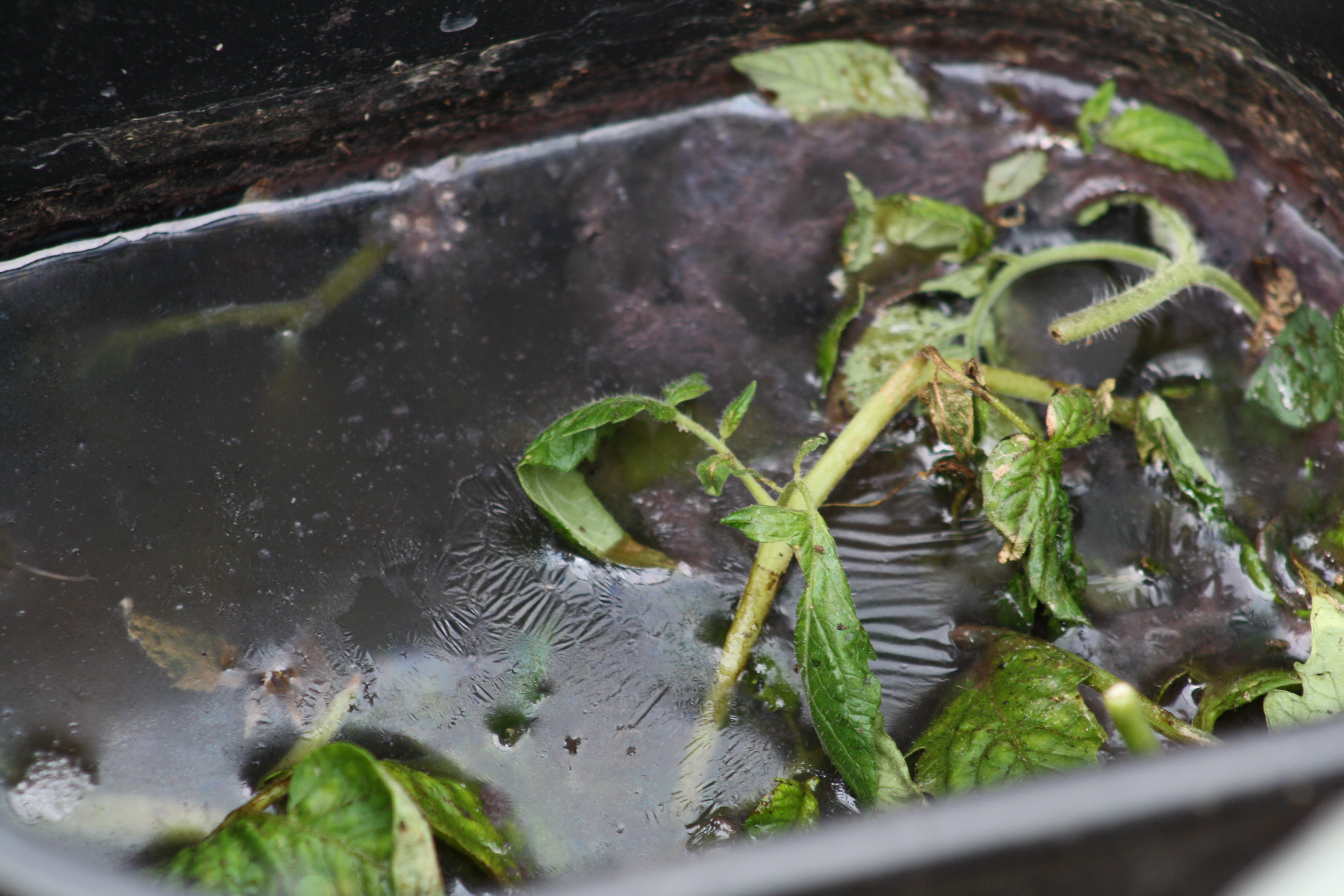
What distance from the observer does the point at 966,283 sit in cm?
103

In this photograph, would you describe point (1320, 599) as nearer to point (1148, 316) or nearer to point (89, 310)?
point (1148, 316)

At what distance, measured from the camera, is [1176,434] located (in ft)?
2.98

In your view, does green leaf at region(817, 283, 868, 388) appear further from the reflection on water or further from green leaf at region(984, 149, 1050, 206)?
green leaf at region(984, 149, 1050, 206)

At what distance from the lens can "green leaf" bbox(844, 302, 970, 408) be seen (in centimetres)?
97

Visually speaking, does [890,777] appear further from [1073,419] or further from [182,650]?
[182,650]

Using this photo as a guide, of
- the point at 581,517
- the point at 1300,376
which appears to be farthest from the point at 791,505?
the point at 1300,376

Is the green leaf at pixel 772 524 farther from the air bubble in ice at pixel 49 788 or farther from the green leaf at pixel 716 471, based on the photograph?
the air bubble in ice at pixel 49 788

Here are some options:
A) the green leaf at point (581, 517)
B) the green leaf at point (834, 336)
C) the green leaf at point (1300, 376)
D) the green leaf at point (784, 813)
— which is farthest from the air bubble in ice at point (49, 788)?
the green leaf at point (1300, 376)

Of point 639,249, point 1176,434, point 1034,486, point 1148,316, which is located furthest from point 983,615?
point 639,249

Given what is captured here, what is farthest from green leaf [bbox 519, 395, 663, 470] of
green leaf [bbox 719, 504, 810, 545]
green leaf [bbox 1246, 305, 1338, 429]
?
green leaf [bbox 1246, 305, 1338, 429]

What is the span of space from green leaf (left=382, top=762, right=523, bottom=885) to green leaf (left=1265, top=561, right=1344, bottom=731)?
25.4 inches

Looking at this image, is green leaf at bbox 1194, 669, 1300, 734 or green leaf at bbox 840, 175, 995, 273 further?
green leaf at bbox 840, 175, 995, 273

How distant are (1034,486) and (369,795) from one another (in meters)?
0.59

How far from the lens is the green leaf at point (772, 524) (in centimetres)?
75
